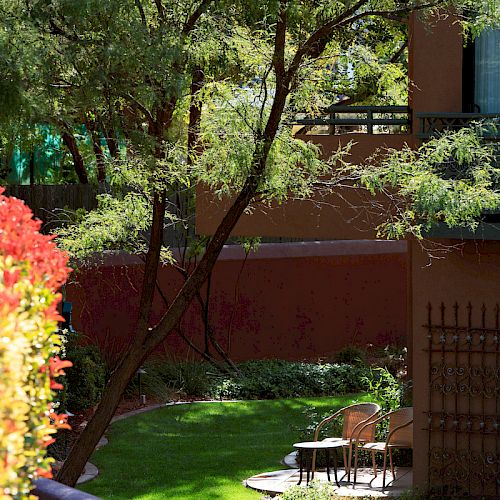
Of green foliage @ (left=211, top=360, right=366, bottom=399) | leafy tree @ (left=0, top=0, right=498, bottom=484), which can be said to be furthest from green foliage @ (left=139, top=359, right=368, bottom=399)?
leafy tree @ (left=0, top=0, right=498, bottom=484)

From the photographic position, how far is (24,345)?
295cm

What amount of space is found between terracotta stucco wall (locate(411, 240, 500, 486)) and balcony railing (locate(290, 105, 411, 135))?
2072 mm

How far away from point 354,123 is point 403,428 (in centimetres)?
357

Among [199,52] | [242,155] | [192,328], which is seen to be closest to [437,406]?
[242,155]

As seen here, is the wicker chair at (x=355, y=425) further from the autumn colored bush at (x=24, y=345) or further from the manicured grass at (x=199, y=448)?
the autumn colored bush at (x=24, y=345)

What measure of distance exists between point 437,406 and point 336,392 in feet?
26.3

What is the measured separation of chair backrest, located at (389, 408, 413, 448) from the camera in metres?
12.0

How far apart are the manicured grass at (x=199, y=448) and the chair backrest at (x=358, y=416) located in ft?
4.35

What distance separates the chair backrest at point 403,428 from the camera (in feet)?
39.4

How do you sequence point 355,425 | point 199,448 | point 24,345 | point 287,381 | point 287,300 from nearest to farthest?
point 24,345, point 355,425, point 199,448, point 287,381, point 287,300

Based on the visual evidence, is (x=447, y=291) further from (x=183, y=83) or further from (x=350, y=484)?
(x=183, y=83)

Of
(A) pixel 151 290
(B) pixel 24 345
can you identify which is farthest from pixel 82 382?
(B) pixel 24 345

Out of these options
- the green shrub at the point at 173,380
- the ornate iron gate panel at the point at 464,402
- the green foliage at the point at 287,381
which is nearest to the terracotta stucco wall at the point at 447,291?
the ornate iron gate panel at the point at 464,402

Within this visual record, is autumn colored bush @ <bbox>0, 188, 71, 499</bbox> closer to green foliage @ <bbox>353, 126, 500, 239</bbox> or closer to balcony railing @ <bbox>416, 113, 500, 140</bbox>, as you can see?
green foliage @ <bbox>353, 126, 500, 239</bbox>
